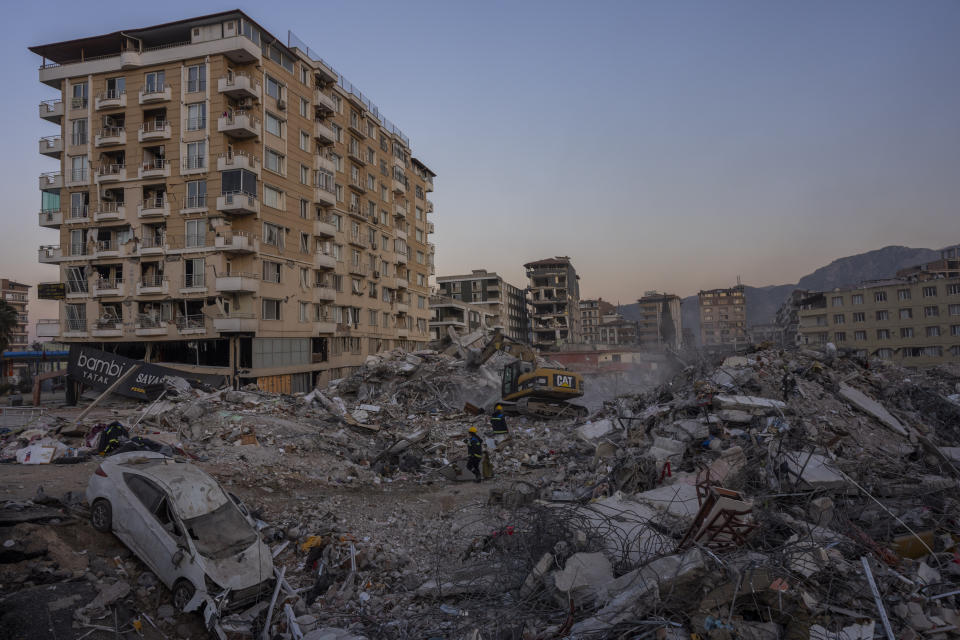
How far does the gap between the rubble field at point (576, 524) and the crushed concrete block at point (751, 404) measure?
0.05 metres

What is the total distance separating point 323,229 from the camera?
33125mm

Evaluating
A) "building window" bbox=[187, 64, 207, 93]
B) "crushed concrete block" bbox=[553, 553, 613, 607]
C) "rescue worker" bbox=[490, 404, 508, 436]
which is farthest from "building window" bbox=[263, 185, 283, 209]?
"crushed concrete block" bbox=[553, 553, 613, 607]

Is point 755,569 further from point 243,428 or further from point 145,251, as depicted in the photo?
point 145,251

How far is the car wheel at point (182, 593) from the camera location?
5.88 meters

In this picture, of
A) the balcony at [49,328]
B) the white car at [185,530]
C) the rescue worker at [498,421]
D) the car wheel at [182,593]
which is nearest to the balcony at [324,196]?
the balcony at [49,328]

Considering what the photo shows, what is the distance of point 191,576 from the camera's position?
5875 millimetres

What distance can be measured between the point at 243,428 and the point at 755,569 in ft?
41.6

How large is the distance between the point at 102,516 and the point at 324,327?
2675cm

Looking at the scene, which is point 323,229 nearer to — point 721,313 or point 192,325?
point 192,325

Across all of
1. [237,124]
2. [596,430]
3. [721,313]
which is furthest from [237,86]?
[721,313]

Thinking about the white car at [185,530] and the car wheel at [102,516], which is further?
the car wheel at [102,516]

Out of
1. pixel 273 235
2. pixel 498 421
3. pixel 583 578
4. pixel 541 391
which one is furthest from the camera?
pixel 273 235

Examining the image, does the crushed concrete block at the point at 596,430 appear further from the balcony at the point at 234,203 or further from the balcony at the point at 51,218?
the balcony at the point at 51,218

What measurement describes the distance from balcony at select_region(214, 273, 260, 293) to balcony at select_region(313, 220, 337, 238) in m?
6.79
